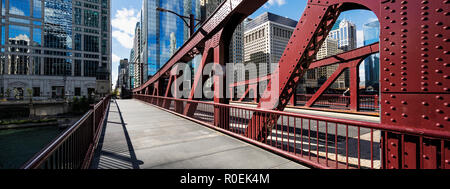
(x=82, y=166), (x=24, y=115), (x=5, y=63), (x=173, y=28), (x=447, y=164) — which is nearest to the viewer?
(x=447, y=164)

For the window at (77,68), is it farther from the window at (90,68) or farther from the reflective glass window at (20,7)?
the reflective glass window at (20,7)

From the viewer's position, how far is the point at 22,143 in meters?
27.2

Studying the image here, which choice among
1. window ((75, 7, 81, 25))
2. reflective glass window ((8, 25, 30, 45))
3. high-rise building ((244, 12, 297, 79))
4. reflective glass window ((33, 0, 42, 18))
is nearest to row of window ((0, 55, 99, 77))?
reflective glass window ((8, 25, 30, 45))

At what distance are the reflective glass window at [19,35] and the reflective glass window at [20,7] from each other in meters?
5.05

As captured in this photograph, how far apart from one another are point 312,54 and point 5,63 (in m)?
93.8

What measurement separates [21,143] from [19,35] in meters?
58.8

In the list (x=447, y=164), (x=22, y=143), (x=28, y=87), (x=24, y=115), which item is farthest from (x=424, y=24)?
(x=28, y=87)

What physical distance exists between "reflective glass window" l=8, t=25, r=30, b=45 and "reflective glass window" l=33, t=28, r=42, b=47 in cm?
148

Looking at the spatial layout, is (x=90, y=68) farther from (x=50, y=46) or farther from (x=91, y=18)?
(x=91, y=18)

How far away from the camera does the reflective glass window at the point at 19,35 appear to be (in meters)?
60.7

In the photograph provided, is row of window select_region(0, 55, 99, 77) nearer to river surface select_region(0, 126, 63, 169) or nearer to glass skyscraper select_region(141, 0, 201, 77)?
glass skyscraper select_region(141, 0, 201, 77)

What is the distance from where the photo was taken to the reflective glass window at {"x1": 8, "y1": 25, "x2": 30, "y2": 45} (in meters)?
60.7

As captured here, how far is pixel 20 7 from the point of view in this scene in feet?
203
